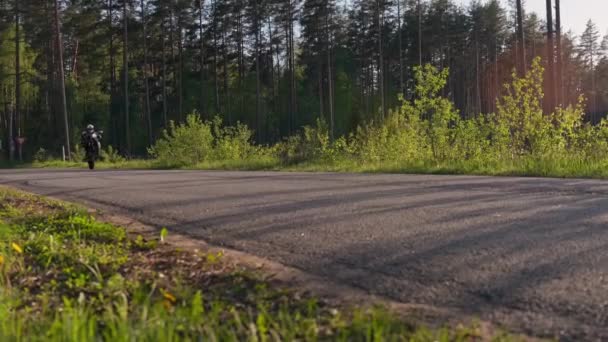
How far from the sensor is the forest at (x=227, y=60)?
42.6 metres

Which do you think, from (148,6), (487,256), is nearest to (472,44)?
(148,6)

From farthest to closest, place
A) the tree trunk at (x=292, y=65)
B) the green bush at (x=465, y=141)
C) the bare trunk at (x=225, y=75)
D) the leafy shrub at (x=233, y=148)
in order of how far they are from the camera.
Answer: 1. the bare trunk at (x=225, y=75)
2. the tree trunk at (x=292, y=65)
3. the leafy shrub at (x=233, y=148)
4. the green bush at (x=465, y=141)

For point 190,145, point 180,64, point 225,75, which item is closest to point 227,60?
point 225,75

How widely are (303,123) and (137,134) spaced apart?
1644 cm

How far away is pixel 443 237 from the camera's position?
14.4 ft

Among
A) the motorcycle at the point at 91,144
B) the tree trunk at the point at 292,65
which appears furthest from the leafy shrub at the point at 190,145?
the tree trunk at the point at 292,65

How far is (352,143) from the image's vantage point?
1852 centimetres

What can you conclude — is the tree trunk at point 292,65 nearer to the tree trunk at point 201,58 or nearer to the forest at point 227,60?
the forest at point 227,60

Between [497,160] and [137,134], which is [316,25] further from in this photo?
[497,160]

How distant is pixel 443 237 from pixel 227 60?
167 ft

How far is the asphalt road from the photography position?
2871mm

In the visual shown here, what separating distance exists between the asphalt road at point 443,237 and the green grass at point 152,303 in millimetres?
479

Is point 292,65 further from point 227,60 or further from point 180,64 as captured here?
point 180,64

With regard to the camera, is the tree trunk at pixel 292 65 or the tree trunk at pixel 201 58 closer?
the tree trunk at pixel 292 65
